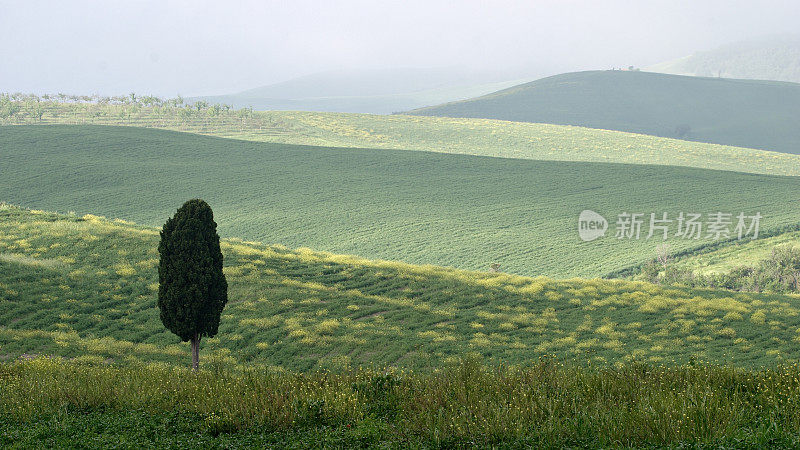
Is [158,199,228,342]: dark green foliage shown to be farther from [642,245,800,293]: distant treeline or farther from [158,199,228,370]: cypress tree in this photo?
[642,245,800,293]: distant treeline

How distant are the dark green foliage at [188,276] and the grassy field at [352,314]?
2824 mm

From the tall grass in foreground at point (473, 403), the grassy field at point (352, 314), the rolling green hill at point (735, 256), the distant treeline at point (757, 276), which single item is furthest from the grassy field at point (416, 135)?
the tall grass in foreground at point (473, 403)

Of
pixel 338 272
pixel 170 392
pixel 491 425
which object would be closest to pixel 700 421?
pixel 491 425

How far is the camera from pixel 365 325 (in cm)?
2747

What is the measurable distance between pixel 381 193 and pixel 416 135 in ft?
183

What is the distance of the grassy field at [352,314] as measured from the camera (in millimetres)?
24047

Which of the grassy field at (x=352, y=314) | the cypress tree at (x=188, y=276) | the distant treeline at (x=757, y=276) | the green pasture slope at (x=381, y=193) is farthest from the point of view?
the green pasture slope at (x=381, y=193)

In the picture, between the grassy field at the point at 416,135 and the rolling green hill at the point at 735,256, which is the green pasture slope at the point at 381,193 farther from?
the grassy field at the point at 416,135

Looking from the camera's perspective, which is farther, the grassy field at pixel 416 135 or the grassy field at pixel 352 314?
the grassy field at pixel 416 135

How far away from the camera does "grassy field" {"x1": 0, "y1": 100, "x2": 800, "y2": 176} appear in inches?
4847

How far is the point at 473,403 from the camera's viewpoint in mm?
11961

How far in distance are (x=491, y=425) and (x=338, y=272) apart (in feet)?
89.6

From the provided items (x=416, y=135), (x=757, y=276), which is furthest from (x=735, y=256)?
(x=416, y=135)

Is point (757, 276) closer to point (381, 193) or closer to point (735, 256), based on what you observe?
point (735, 256)
